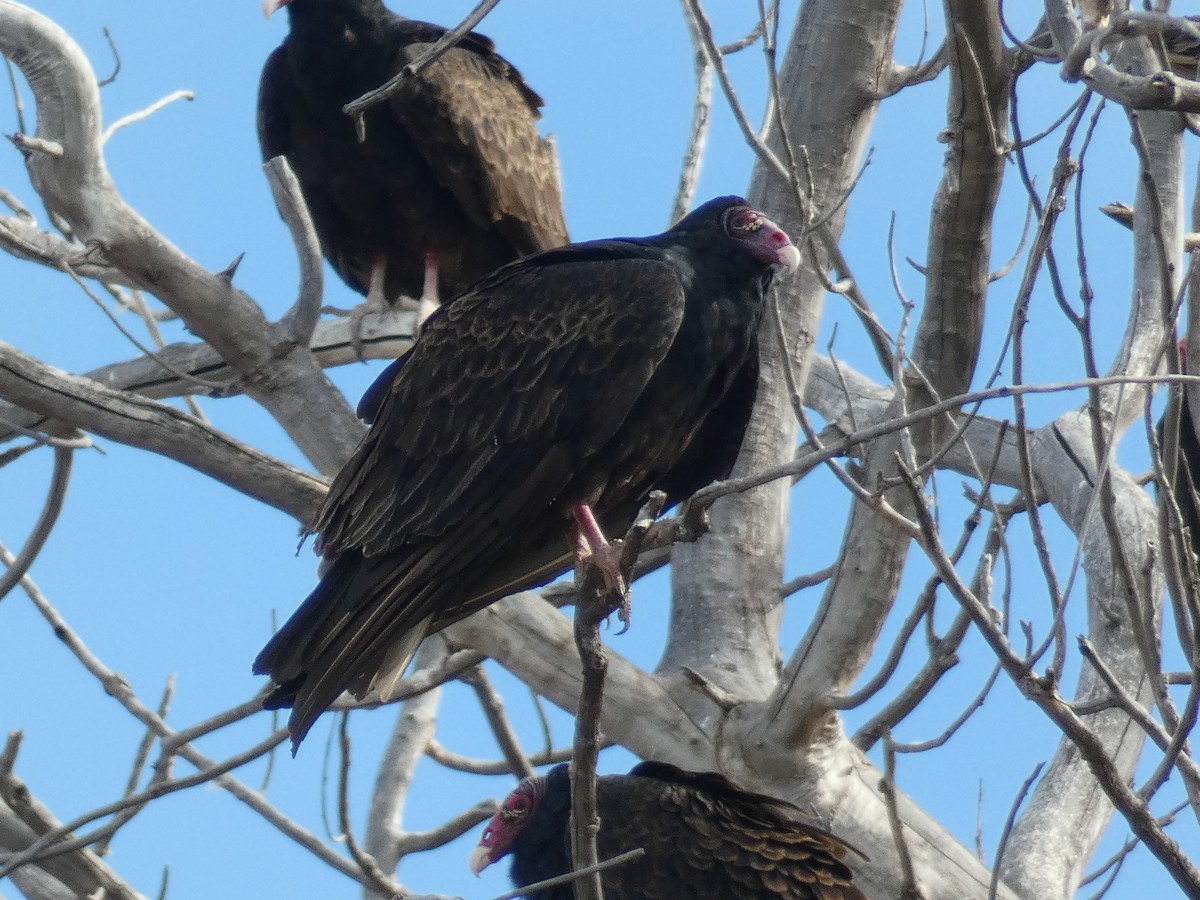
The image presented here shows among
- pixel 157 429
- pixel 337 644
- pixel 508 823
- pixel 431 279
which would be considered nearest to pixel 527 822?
→ pixel 508 823

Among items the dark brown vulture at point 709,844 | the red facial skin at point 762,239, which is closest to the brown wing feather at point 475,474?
the red facial skin at point 762,239

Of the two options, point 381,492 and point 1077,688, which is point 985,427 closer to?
point 1077,688

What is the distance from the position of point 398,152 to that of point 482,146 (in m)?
0.26

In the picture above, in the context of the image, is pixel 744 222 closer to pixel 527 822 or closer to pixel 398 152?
pixel 527 822

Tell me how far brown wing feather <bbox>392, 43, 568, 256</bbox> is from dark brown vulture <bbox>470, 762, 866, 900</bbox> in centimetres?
211

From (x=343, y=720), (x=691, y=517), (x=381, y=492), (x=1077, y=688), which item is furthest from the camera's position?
(x=1077, y=688)

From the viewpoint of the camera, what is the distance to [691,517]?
229 centimetres

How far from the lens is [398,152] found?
4871 mm

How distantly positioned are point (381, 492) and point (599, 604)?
0.86m

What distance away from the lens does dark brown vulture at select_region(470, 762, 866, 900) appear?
3262 mm

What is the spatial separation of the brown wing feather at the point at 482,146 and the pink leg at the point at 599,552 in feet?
6.17

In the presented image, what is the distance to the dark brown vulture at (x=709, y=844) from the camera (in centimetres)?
326

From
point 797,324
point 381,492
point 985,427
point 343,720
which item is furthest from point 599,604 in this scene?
point 985,427

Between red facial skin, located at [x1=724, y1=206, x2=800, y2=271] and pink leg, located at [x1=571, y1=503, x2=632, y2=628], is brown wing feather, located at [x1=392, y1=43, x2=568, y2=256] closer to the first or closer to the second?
red facial skin, located at [x1=724, y1=206, x2=800, y2=271]
